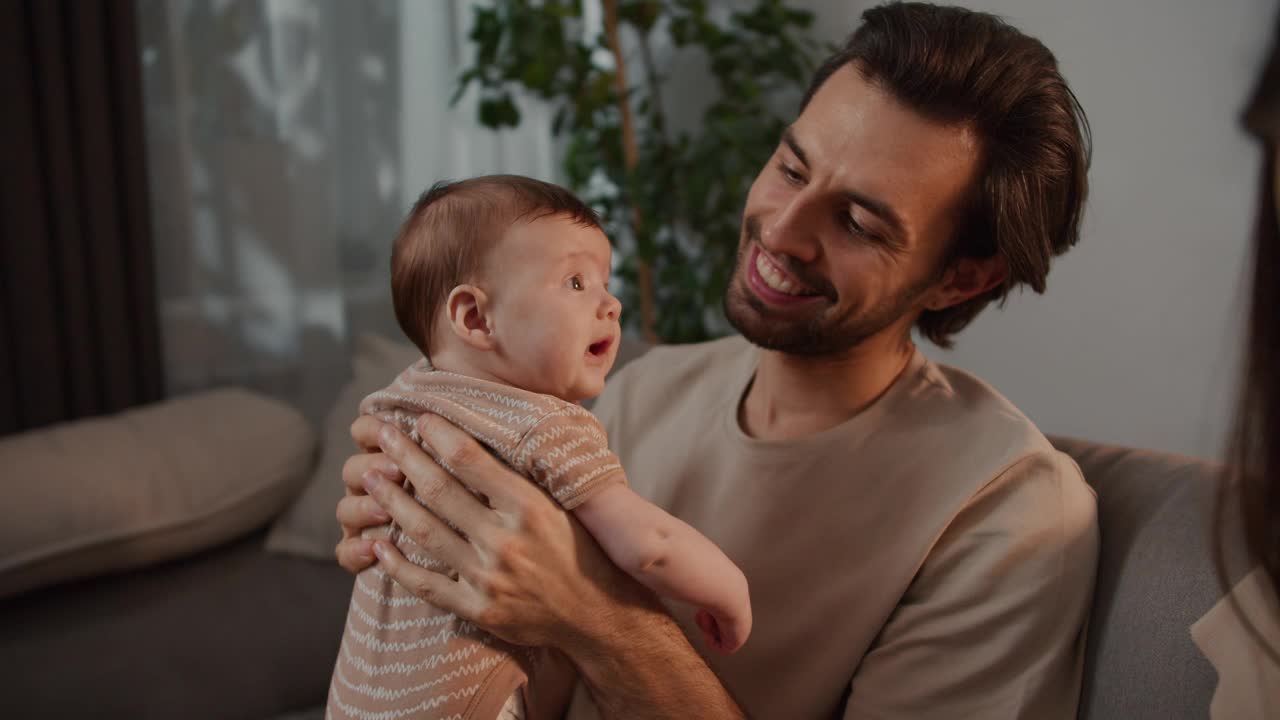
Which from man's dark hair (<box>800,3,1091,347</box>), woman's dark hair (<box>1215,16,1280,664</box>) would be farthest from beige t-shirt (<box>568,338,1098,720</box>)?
woman's dark hair (<box>1215,16,1280,664</box>)

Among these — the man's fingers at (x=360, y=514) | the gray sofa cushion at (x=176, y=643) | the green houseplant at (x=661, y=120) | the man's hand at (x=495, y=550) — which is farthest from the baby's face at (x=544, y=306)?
the green houseplant at (x=661, y=120)

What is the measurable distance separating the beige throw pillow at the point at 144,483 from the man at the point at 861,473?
3.47ft

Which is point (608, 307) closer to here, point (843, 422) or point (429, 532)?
point (429, 532)

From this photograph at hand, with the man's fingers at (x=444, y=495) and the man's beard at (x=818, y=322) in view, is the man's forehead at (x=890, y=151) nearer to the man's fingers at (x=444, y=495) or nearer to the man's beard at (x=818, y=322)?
the man's beard at (x=818, y=322)

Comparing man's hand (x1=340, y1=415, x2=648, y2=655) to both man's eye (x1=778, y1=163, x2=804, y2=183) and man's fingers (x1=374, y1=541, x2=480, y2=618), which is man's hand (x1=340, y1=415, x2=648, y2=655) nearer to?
man's fingers (x1=374, y1=541, x2=480, y2=618)

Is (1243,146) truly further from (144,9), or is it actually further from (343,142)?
(144,9)

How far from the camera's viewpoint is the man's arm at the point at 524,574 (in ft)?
3.07

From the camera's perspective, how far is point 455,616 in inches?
37.0

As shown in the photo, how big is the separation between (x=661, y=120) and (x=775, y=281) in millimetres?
1989

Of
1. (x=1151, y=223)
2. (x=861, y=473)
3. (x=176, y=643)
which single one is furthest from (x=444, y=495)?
(x=1151, y=223)

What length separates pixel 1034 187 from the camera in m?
1.20

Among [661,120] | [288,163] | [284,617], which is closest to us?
[284,617]

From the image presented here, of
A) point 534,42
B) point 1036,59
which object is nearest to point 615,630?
point 1036,59

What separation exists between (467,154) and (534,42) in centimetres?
64
